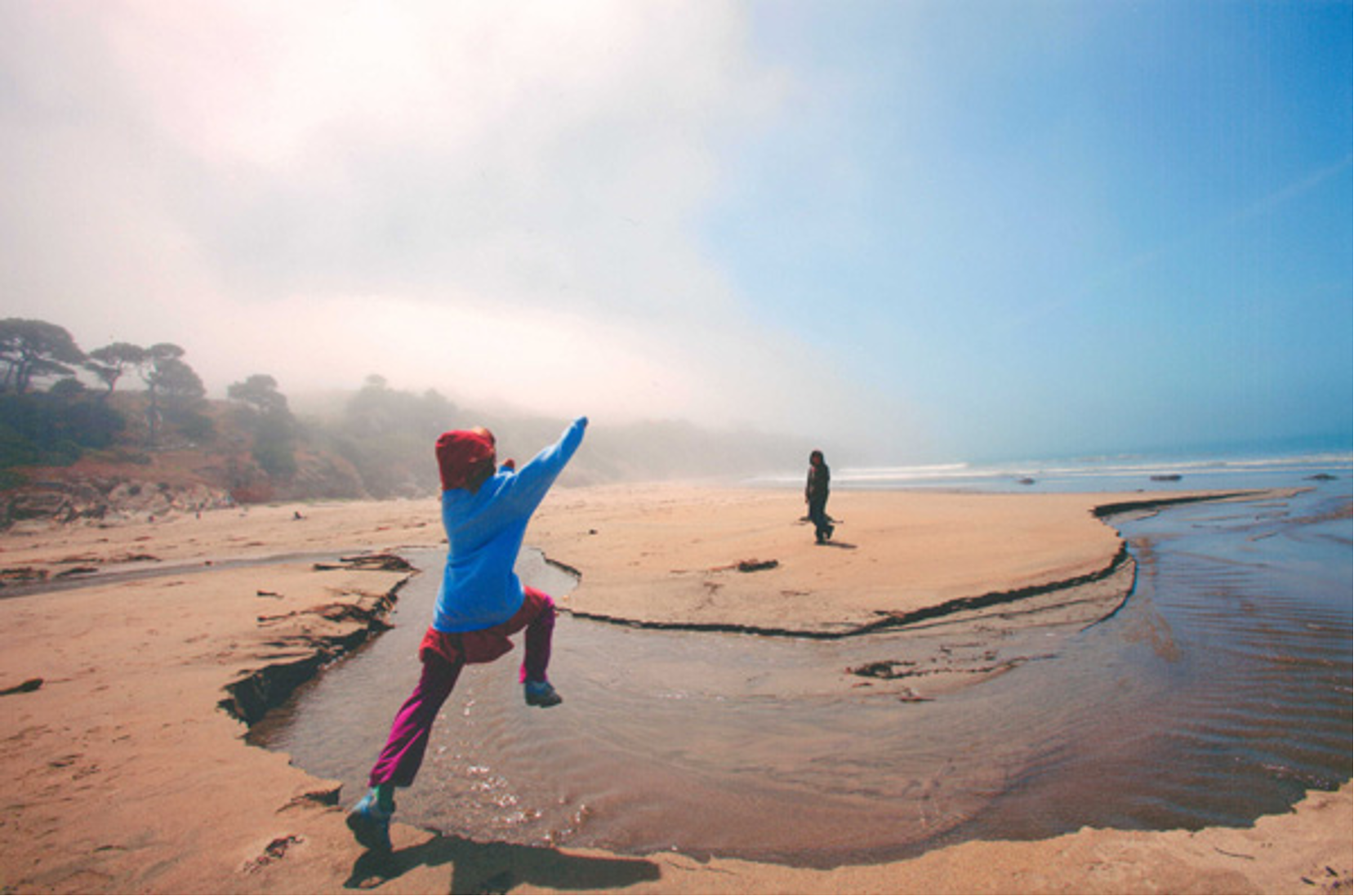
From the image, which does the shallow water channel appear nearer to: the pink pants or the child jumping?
the pink pants

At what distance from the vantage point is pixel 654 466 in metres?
113

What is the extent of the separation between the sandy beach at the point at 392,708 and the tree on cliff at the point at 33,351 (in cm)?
4303

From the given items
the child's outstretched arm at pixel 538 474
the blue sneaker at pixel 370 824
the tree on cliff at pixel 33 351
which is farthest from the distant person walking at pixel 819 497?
the tree on cliff at pixel 33 351

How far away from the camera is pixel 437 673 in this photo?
2.59m

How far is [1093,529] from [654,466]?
10289 centimetres

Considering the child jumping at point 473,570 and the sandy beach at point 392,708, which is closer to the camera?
the sandy beach at point 392,708

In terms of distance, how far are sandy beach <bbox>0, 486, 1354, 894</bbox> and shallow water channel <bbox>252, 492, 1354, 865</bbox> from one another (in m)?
0.21

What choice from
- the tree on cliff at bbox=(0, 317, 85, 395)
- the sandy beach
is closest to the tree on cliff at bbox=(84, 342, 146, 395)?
the tree on cliff at bbox=(0, 317, 85, 395)

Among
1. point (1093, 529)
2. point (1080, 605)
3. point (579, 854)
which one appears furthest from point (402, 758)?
point (1093, 529)

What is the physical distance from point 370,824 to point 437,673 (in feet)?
2.11

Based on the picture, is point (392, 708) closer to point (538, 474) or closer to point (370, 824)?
point (370, 824)

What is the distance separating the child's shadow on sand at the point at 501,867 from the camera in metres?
2.06

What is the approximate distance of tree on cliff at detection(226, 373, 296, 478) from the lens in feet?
141

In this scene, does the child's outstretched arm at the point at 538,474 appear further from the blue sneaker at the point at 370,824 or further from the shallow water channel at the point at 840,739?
the shallow water channel at the point at 840,739
